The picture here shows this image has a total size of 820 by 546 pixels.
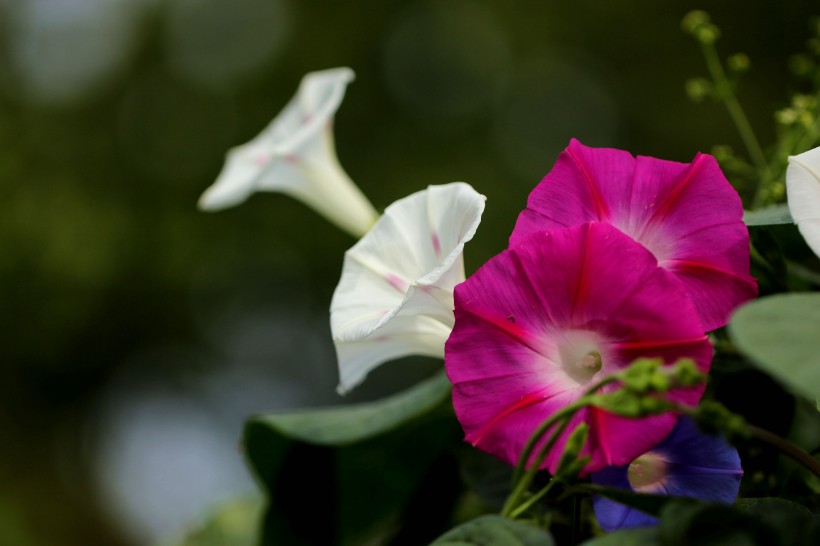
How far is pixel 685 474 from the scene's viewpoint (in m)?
0.29

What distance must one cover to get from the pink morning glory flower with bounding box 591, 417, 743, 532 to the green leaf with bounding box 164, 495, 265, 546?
0.88ft

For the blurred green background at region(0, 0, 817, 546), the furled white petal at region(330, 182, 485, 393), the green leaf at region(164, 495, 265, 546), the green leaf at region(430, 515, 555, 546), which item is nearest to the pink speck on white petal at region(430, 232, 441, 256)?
the furled white petal at region(330, 182, 485, 393)

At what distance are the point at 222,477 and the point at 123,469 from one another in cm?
50

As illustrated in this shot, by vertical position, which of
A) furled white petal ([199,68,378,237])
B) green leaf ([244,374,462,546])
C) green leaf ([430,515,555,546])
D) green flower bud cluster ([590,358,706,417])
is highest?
green flower bud cluster ([590,358,706,417])

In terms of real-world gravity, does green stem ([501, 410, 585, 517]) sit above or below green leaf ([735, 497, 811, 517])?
above

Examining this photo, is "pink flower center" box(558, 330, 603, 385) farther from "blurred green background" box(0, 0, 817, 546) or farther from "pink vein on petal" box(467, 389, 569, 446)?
"blurred green background" box(0, 0, 817, 546)

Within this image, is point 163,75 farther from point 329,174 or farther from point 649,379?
point 649,379

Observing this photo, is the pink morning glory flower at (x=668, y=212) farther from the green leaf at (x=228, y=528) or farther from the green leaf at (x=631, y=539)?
the green leaf at (x=228, y=528)

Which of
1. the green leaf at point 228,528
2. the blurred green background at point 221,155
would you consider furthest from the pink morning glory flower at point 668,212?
the blurred green background at point 221,155

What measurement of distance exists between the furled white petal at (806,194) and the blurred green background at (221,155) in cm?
347

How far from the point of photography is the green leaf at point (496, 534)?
23 centimetres

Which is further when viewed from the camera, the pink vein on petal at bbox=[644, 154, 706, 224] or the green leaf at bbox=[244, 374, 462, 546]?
the green leaf at bbox=[244, 374, 462, 546]

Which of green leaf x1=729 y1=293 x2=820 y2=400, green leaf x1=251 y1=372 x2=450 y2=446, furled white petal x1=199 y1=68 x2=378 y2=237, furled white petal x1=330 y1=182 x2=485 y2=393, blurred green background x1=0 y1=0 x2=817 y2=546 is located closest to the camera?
green leaf x1=729 y1=293 x2=820 y2=400

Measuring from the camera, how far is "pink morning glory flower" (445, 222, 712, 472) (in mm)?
247
